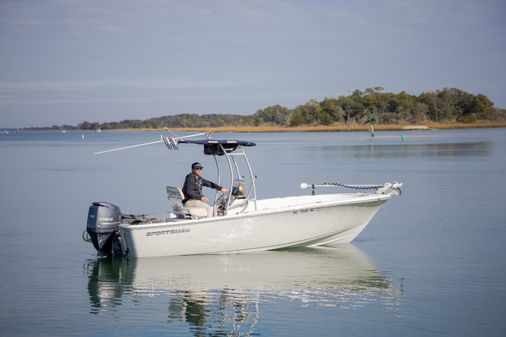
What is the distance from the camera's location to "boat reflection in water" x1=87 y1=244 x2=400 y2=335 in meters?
12.0

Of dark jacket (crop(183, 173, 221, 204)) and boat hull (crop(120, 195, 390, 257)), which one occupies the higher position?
dark jacket (crop(183, 173, 221, 204))

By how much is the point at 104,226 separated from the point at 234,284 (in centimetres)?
290

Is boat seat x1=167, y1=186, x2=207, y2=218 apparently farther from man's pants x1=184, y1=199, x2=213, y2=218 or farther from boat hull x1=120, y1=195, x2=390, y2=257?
boat hull x1=120, y1=195, x2=390, y2=257

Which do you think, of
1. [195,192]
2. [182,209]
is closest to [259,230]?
[195,192]

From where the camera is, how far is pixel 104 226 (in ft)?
49.5

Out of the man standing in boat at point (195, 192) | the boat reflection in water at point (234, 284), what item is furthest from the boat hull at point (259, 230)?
the man standing in boat at point (195, 192)

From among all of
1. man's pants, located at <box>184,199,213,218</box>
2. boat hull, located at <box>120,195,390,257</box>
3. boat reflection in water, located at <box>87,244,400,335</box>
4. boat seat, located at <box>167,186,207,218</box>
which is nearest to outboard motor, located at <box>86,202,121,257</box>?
boat hull, located at <box>120,195,390,257</box>

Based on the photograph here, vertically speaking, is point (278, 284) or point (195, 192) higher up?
point (195, 192)

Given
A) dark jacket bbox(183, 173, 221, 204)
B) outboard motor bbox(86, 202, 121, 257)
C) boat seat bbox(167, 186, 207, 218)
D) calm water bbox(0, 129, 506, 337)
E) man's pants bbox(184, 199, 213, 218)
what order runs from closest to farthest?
calm water bbox(0, 129, 506, 337) → outboard motor bbox(86, 202, 121, 257) → boat seat bbox(167, 186, 207, 218) → man's pants bbox(184, 199, 213, 218) → dark jacket bbox(183, 173, 221, 204)

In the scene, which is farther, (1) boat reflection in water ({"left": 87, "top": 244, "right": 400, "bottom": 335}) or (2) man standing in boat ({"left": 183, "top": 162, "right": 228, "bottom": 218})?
(2) man standing in boat ({"left": 183, "top": 162, "right": 228, "bottom": 218})

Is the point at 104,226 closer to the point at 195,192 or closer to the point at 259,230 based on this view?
the point at 195,192

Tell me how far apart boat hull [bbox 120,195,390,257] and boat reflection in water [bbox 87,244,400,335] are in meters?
0.21

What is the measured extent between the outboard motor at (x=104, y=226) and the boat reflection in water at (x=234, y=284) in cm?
38

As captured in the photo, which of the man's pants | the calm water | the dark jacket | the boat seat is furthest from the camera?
the dark jacket
